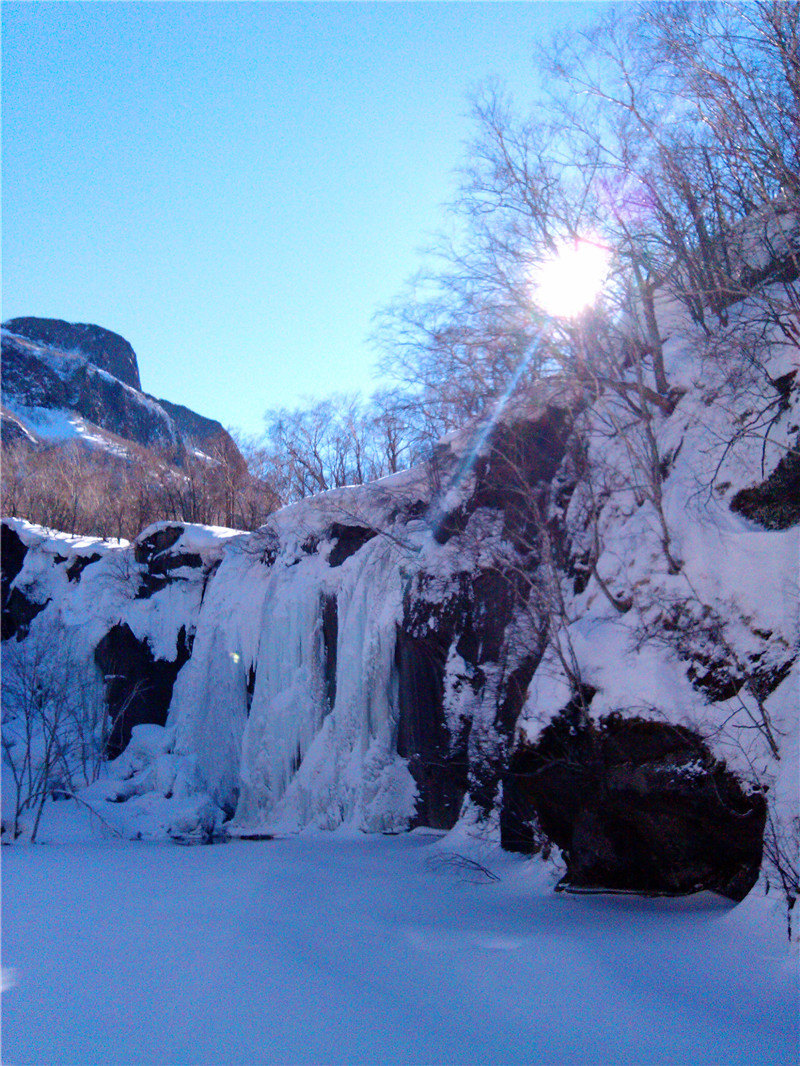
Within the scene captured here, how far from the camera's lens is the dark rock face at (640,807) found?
19.5ft

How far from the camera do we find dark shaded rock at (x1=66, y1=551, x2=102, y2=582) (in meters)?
19.0

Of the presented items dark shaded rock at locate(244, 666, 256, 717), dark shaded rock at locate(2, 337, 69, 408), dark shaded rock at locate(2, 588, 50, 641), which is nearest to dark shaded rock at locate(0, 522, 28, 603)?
dark shaded rock at locate(2, 588, 50, 641)

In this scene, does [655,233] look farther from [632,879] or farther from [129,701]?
[129,701]

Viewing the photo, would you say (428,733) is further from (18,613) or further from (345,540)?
(18,613)

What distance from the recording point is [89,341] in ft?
204

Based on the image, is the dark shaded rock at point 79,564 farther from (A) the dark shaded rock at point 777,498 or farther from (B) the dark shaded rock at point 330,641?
(A) the dark shaded rock at point 777,498

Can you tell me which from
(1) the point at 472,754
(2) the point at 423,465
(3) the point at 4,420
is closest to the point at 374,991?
(1) the point at 472,754

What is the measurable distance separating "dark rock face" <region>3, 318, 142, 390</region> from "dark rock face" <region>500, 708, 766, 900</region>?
196ft

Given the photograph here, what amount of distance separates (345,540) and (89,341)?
5615 cm

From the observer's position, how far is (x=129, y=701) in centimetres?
1645

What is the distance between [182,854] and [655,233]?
964 cm

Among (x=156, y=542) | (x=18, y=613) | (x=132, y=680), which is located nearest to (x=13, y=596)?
(x=18, y=613)

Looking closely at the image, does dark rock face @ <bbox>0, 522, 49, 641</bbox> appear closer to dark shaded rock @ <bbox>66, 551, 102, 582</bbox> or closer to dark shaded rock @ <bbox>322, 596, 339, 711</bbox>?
dark shaded rock @ <bbox>66, 551, 102, 582</bbox>

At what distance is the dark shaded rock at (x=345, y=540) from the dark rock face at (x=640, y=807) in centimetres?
667
